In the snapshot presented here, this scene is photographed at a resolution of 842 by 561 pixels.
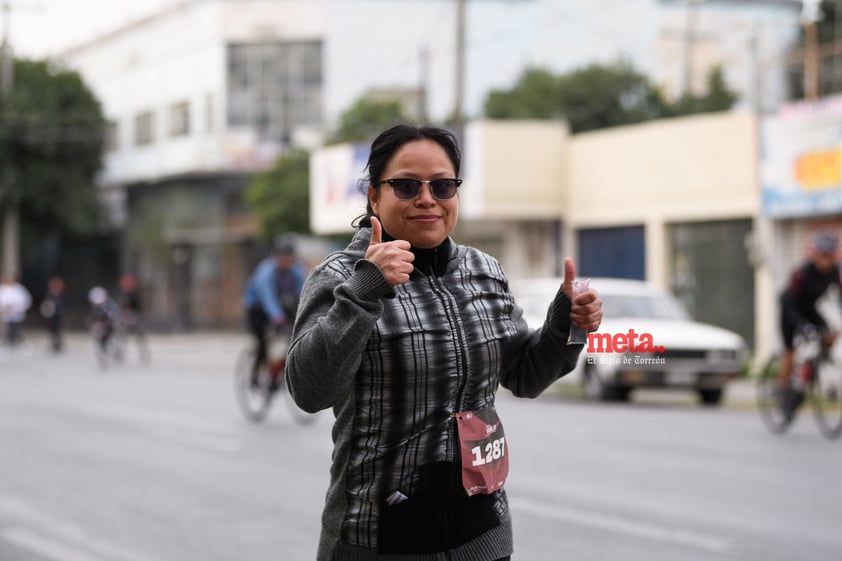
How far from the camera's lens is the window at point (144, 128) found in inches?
2120

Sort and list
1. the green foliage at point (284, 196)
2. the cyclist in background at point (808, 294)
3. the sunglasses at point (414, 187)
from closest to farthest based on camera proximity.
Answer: the sunglasses at point (414, 187) < the cyclist in background at point (808, 294) < the green foliage at point (284, 196)

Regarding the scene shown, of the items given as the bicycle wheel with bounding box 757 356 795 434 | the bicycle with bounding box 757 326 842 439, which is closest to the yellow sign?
the bicycle wheel with bounding box 757 356 795 434

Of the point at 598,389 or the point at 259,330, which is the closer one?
the point at 259,330

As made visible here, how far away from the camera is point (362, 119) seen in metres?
42.5

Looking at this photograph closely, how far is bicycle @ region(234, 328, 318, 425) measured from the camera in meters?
14.7

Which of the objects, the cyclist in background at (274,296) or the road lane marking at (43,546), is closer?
the road lane marking at (43,546)

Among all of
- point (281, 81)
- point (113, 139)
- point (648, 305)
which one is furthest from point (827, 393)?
point (113, 139)

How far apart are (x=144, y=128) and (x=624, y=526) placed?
1908 inches

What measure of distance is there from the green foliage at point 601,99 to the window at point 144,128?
700 inches

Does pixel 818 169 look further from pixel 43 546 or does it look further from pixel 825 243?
pixel 43 546

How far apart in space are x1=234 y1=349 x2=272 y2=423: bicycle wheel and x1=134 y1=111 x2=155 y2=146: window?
39.8 meters

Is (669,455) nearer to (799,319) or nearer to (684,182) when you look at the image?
(799,319)

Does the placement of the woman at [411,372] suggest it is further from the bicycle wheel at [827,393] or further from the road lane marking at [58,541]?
the bicycle wheel at [827,393]

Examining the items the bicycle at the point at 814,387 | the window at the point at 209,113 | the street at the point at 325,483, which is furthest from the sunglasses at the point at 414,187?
the window at the point at 209,113
